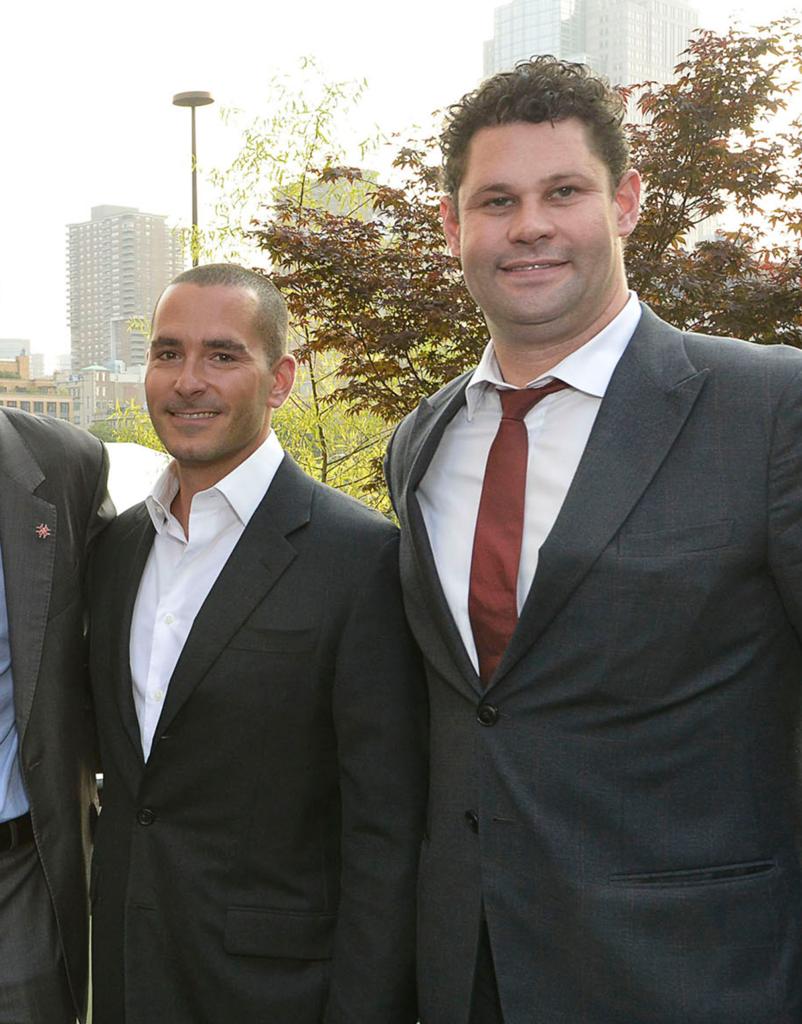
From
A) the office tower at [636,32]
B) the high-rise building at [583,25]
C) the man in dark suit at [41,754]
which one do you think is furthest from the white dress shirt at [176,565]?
the high-rise building at [583,25]

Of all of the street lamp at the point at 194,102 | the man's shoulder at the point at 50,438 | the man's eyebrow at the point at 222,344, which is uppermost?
the street lamp at the point at 194,102

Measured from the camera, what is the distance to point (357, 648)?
6.61 ft

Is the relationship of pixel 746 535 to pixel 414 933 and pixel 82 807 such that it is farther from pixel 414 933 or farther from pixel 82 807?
pixel 82 807

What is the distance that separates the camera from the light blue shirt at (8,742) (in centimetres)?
230

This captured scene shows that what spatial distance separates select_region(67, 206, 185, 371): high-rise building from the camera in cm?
856

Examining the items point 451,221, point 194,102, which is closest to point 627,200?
point 451,221

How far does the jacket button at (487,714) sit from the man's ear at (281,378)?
2.67ft

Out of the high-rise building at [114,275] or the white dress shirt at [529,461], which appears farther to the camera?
the high-rise building at [114,275]

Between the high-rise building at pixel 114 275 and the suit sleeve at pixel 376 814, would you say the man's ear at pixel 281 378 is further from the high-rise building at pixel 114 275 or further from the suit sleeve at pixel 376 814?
the high-rise building at pixel 114 275

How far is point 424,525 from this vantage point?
1936 millimetres

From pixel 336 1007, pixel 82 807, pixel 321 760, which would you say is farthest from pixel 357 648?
pixel 82 807

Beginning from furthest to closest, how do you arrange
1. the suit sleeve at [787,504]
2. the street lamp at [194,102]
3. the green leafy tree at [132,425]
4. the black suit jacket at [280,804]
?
the green leafy tree at [132,425], the street lamp at [194,102], the black suit jacket at [280,804], the suit sleeve at [787,504]

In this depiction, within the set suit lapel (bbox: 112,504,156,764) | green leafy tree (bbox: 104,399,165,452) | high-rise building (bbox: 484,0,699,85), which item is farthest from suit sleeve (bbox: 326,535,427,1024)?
high-rise building (bbox: 484,0,699,85)

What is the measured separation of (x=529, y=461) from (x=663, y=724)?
1.59 feet
